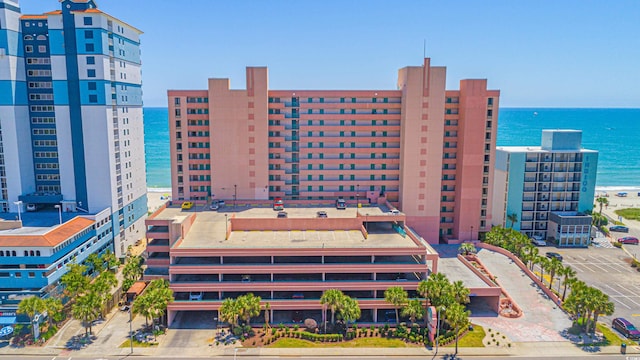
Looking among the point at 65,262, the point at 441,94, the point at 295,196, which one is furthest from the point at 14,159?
the point at 441,94

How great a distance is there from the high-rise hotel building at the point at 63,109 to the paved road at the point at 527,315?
251 ft

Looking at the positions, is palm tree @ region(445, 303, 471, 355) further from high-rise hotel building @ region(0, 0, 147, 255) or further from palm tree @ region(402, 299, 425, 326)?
high-rise hotel building @ region(0, 0, 147, 255)

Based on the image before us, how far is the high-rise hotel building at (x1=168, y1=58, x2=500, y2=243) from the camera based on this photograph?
309ft

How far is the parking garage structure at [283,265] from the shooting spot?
6981cm

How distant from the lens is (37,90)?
88.2 meters

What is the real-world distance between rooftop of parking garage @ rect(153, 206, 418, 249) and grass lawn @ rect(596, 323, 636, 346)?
30311 millimetres

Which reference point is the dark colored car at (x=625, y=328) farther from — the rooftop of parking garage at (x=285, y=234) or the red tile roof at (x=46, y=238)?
the red tile roof at (x=46, y=238)

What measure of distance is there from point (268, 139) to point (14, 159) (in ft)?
166

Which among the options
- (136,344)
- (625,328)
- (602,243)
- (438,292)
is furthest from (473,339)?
(602,243)

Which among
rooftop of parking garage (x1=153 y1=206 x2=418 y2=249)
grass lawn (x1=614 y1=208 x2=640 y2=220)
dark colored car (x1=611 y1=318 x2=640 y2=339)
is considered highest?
rooftop of parking garage (x1=153 y1=206 x2=418 y2=249)

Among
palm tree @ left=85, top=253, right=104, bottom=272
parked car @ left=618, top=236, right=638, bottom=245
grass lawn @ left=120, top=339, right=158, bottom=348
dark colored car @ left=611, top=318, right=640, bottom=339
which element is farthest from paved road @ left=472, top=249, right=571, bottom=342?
palm tree @ left=85, top=253, right=104, bottom=272

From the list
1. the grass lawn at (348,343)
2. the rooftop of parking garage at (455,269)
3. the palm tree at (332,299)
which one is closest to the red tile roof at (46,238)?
the grass lawn at (348,343)

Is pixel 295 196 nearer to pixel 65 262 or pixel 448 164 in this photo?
pixel 448 164

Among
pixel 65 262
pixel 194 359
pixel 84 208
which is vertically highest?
pixel 84 208
